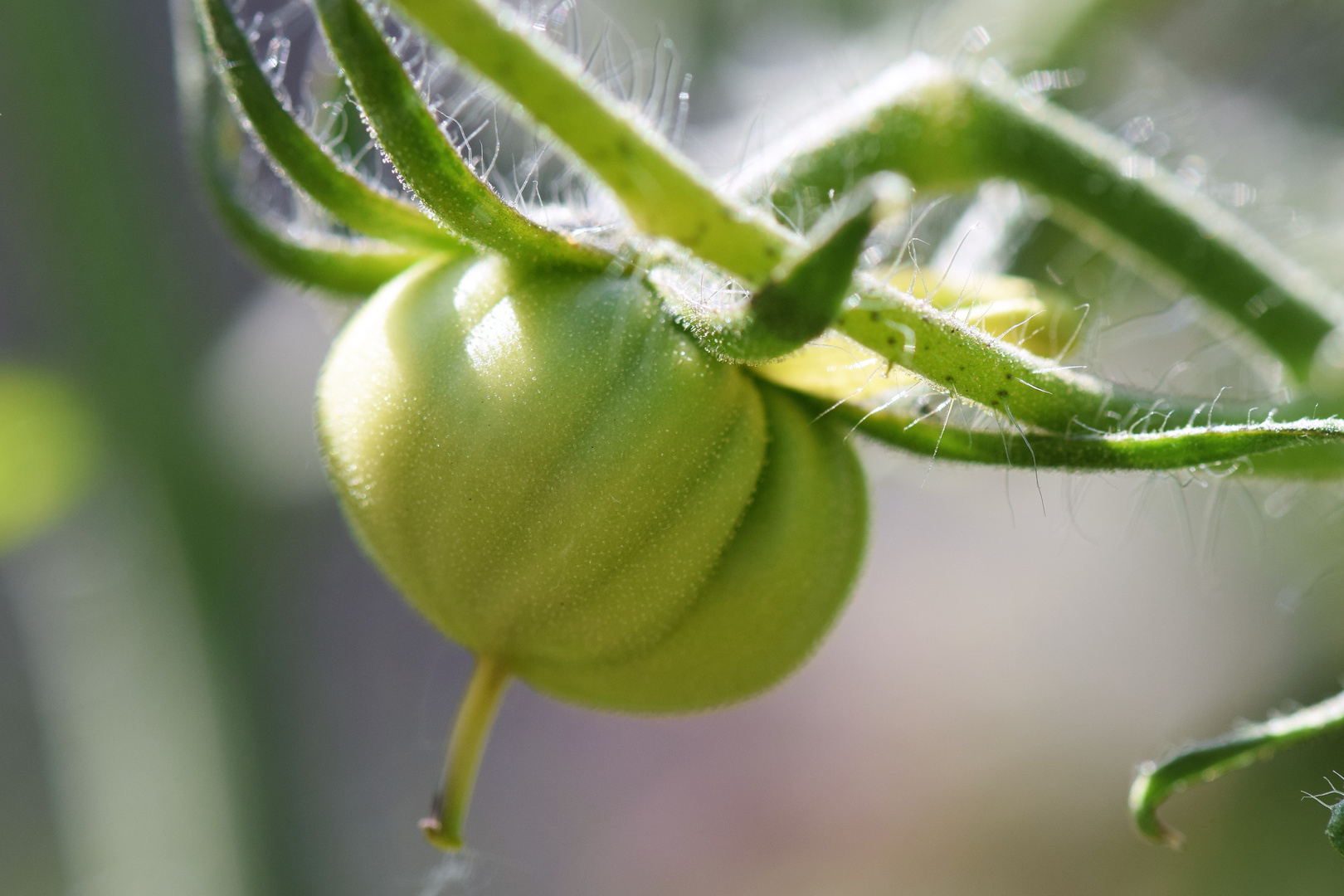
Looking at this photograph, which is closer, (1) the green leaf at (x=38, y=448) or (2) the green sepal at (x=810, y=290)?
(2) the green sepal at (x=810, y=290)

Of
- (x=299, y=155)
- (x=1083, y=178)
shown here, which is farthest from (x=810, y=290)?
(x=1083, y=178)

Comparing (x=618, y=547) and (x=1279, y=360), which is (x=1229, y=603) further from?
(x=618, y=547)

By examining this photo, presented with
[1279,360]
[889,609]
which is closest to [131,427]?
[1279,360]

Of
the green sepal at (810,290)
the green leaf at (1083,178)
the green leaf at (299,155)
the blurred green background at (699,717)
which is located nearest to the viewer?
the green sepal at (810,290)

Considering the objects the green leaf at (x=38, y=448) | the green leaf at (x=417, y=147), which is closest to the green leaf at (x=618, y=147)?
the green leaf at (x=417, y=147)

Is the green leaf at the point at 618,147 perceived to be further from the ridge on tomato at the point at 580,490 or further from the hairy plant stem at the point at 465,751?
the hairy plant stem at the point at 465,751

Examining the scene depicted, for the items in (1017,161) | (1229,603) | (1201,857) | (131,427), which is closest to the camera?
(1017,161)
